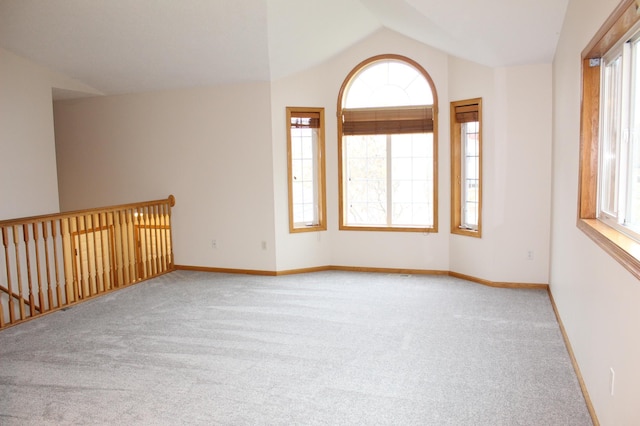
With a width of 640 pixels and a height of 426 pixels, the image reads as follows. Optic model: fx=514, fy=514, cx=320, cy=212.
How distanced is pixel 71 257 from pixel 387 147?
386 centimetres

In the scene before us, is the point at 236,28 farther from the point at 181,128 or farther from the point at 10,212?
the point at 10,212

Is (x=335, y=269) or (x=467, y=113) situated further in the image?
(x=335, y=269)

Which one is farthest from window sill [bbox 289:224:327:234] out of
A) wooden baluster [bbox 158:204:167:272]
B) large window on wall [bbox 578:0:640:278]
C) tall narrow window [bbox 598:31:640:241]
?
tall narrow window [bbox 598:31:640:241]

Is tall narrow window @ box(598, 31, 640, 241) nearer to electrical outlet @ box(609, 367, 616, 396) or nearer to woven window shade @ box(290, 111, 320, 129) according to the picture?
electrical outlet @ box(609, 367, 616, 396)

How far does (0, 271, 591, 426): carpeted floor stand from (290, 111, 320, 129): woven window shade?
2.11 metres

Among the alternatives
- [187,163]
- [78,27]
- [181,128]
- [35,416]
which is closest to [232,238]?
[187,163]

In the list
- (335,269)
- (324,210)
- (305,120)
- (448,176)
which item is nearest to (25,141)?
(305,120)

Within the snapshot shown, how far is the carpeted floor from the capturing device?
9.59 ft

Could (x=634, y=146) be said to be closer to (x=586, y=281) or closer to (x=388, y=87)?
(x=586, y=281)

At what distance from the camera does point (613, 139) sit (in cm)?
292

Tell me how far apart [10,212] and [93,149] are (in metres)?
1.69

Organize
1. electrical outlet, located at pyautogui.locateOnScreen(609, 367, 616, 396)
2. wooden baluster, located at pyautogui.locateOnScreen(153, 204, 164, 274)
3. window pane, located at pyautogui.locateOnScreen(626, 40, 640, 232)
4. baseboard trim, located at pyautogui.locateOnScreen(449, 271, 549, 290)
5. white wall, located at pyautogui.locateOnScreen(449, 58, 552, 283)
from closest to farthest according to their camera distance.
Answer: electrical outlet, located at pyautogui.locateOnScreen(609, 367, 616, 396) → window pane, located at pyautogui.locateOnScreen(626, 40, 640, 232) → white wall, located at pyautogui.locateOnScreen(449, 58, 552, 283) → baseboard trim, located at pyautogui.locateOnScreen(449, 271, 549, 290) → wooden baluster, located at pyautogui.locateOnScreen(153, 204, 164, 274)

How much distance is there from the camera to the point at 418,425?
275 cm

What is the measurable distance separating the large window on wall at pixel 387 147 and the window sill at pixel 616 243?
3336mm
